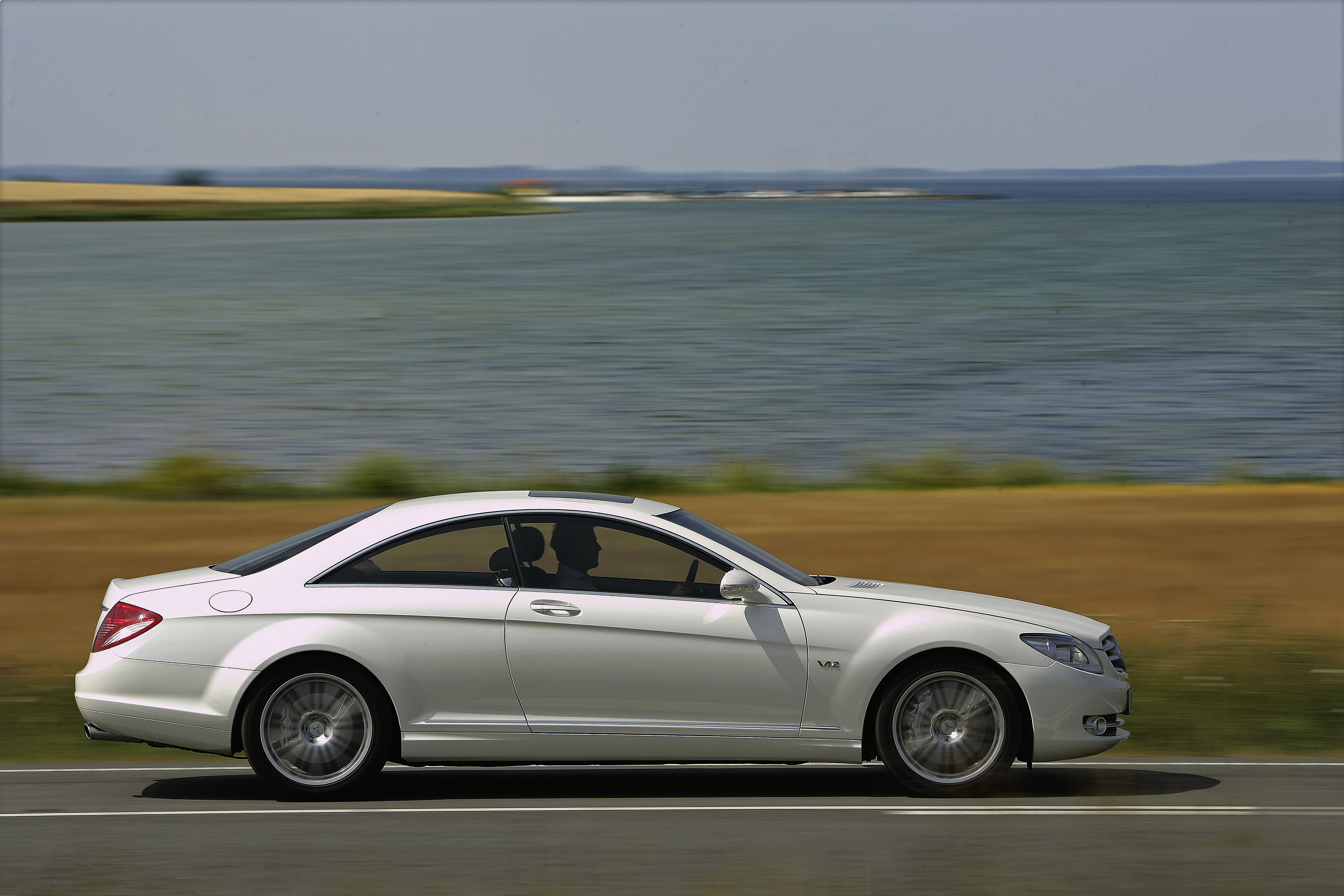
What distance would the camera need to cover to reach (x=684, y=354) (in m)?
56.7

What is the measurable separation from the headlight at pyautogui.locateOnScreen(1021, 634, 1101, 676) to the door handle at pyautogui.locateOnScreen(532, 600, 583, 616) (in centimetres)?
206

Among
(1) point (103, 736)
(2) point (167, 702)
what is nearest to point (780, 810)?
(2) point (167, 702)

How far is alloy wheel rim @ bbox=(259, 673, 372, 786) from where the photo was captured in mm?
7129

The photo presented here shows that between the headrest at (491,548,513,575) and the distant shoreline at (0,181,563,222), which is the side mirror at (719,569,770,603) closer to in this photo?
the headrest at (491,548,513,575)

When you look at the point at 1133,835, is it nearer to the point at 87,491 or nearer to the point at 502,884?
the point at 502,884

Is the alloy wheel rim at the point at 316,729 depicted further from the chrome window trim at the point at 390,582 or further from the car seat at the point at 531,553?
the car seat at the point at 531,553

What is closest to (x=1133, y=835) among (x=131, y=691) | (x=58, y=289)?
(x=131, y=691)

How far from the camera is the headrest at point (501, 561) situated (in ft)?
24.0

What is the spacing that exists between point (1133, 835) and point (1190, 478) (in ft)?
70.4

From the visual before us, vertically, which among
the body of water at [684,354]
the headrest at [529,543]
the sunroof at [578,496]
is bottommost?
the headrest at [529,543]

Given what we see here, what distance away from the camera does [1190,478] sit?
26938 millimetres

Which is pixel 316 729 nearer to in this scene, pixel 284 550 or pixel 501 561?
pixel 284 550

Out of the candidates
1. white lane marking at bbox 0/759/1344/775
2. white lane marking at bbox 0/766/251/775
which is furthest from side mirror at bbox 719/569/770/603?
white lane marking at bbox 0/766/251/775

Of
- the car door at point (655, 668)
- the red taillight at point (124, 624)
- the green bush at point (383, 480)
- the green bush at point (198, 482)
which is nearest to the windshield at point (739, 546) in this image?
the car door at point (655, 668)
